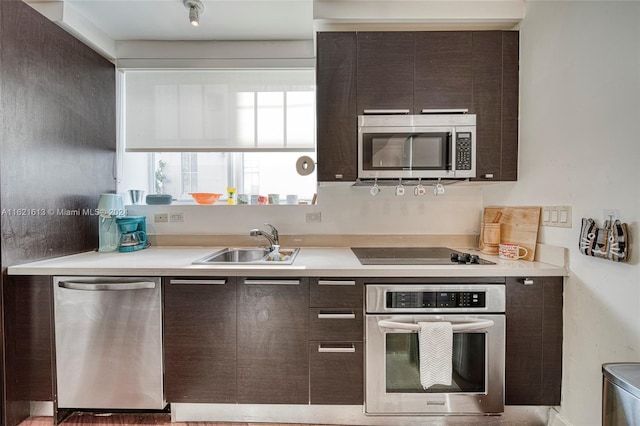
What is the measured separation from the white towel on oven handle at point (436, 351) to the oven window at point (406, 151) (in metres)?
0.92

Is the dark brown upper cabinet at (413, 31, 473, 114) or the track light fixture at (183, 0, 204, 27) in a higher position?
the track light fixture at (183, 0, 204, 27)

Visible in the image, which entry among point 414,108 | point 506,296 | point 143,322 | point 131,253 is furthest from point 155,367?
point 414,108

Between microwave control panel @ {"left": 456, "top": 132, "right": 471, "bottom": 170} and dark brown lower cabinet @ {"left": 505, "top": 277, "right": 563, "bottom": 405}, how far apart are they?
0.72 metres

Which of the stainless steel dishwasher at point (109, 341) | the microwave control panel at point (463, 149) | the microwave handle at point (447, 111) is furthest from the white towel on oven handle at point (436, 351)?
the stainless steel dishwasher at point (109, 341)

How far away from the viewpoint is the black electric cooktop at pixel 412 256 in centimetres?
165

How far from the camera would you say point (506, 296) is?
1.53 meters

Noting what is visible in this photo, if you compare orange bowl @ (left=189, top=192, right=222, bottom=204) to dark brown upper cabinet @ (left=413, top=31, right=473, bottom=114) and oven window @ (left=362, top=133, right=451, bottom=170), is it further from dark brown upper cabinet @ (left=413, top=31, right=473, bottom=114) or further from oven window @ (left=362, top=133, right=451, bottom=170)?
dark brown upper cabinet @ (left=413, top=31, right=473, bottom=114)

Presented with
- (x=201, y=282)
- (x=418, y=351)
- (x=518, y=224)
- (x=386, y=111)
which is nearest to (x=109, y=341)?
(x=201, y=282)

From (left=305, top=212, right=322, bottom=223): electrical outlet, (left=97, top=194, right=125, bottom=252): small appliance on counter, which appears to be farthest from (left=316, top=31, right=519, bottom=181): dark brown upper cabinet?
(left=97, top=194, right=125, bottom=252): small appliance on counter

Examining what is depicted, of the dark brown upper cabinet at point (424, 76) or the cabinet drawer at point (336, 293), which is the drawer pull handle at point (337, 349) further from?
the dark brown upper cabinet at point (424, 76)

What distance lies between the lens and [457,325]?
59.0 inches

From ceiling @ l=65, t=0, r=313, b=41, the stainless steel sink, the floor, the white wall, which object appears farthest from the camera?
the stainless steel sink

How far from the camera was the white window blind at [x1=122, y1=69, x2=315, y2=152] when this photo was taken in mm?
2293

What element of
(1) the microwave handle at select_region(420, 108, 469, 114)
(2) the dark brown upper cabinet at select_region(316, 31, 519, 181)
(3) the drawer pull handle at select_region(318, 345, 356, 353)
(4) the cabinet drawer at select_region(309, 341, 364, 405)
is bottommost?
(4) the cabinet drawer at select_region(309, 341, 364, 405)
